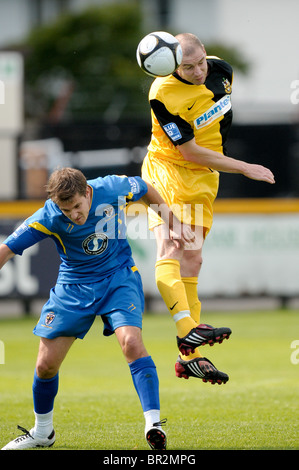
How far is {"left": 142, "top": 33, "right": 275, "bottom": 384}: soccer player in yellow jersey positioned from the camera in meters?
6.69

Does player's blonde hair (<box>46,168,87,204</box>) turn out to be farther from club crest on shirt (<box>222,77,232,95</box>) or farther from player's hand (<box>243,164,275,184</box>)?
club crest on shirt (<box>222,77,232,95</box>)

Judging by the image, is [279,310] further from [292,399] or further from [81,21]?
[81,21]

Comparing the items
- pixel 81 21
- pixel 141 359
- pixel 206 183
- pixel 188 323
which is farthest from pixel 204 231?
pixel 81 21

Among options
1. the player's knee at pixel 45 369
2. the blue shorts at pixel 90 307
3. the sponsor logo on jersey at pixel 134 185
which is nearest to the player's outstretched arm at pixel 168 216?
the sponsor logo on jersey at pixel 134 185

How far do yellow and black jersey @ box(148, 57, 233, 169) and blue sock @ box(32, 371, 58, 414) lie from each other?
208 cm

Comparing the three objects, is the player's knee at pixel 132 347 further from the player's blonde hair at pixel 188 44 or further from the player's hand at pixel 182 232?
the player's blonde hair at pixel 188 44

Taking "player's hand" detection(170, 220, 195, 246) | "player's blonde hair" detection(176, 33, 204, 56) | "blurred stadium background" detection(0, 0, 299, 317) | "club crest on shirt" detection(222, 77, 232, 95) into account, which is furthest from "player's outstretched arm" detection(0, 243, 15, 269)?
"blurred stadium background" detection(0, 0, 299, 317)

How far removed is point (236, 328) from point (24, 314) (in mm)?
4167

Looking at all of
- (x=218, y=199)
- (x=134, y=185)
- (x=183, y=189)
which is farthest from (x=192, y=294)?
(x=218, y=199)

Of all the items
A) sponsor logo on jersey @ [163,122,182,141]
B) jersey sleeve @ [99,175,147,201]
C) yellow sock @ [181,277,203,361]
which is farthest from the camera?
yellow sock @ [181,277,203,361]

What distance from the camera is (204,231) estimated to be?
24.0ft

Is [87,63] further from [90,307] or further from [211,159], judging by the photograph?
[90,307]

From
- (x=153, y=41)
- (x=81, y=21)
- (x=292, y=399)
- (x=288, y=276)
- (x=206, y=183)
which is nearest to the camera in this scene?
(x=153, y=41)

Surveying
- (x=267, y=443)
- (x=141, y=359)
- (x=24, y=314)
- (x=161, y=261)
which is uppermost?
(x=161, y=261)
